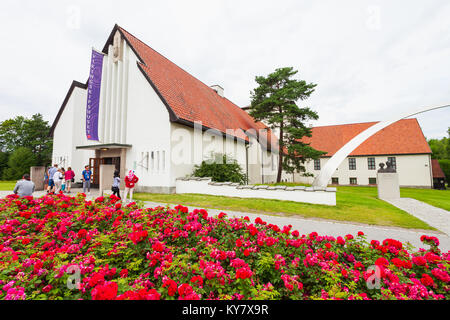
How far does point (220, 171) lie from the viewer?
13.4m

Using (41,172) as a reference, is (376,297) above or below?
below

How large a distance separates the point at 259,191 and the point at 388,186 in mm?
8771

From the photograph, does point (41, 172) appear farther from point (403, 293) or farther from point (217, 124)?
point (403, 293)

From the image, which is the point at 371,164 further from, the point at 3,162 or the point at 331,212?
the point at 3,162

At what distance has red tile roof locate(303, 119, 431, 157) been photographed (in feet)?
91.5

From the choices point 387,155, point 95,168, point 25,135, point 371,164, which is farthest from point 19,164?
point 387,155

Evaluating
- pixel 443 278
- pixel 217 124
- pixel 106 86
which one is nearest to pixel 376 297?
pixel 443 278

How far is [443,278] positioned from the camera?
185cm

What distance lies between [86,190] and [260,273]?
14.6m

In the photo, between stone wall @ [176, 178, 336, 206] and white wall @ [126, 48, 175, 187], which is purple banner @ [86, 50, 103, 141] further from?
stone wall @ [176, 178, 336, 206]

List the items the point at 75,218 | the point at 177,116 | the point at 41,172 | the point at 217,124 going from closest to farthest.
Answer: the point at 75,218, the point at 177,116, the point at 41,172, the point at 217,124

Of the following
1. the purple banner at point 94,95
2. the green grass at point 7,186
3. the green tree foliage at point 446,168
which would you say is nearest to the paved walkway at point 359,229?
the purple banner at point 94,95
